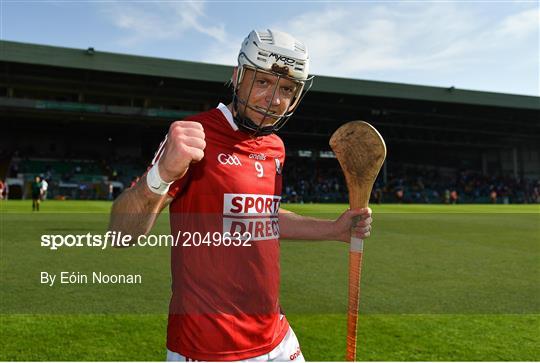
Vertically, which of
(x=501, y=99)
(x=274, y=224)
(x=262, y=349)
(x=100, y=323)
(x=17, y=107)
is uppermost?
(x=501, y=99)

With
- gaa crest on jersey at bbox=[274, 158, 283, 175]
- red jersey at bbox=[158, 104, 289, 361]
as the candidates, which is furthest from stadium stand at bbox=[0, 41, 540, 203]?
red jersey at bbox=[158, 104, 289, 361]

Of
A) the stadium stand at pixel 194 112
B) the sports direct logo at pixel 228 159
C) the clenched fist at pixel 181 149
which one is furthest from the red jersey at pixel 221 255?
the stadium stand at pixel 194 112

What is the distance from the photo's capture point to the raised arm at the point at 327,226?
2412 millimetres

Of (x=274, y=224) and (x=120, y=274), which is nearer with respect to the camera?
(x=274, y=224)

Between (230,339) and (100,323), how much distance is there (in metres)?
3.13

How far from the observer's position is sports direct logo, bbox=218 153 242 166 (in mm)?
2058

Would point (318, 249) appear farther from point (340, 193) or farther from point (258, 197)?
point (340, 193)

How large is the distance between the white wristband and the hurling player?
0.24 ft

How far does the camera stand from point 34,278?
258 inches

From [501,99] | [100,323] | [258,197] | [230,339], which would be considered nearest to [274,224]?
[258,197]

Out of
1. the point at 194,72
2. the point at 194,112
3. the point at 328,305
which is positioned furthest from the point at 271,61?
the point at 194,112

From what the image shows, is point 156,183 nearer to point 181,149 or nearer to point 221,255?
point 181,149

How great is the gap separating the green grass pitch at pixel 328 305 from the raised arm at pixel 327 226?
1754 millimetres

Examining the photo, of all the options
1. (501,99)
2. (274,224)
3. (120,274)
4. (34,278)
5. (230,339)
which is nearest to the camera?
(230,339)
